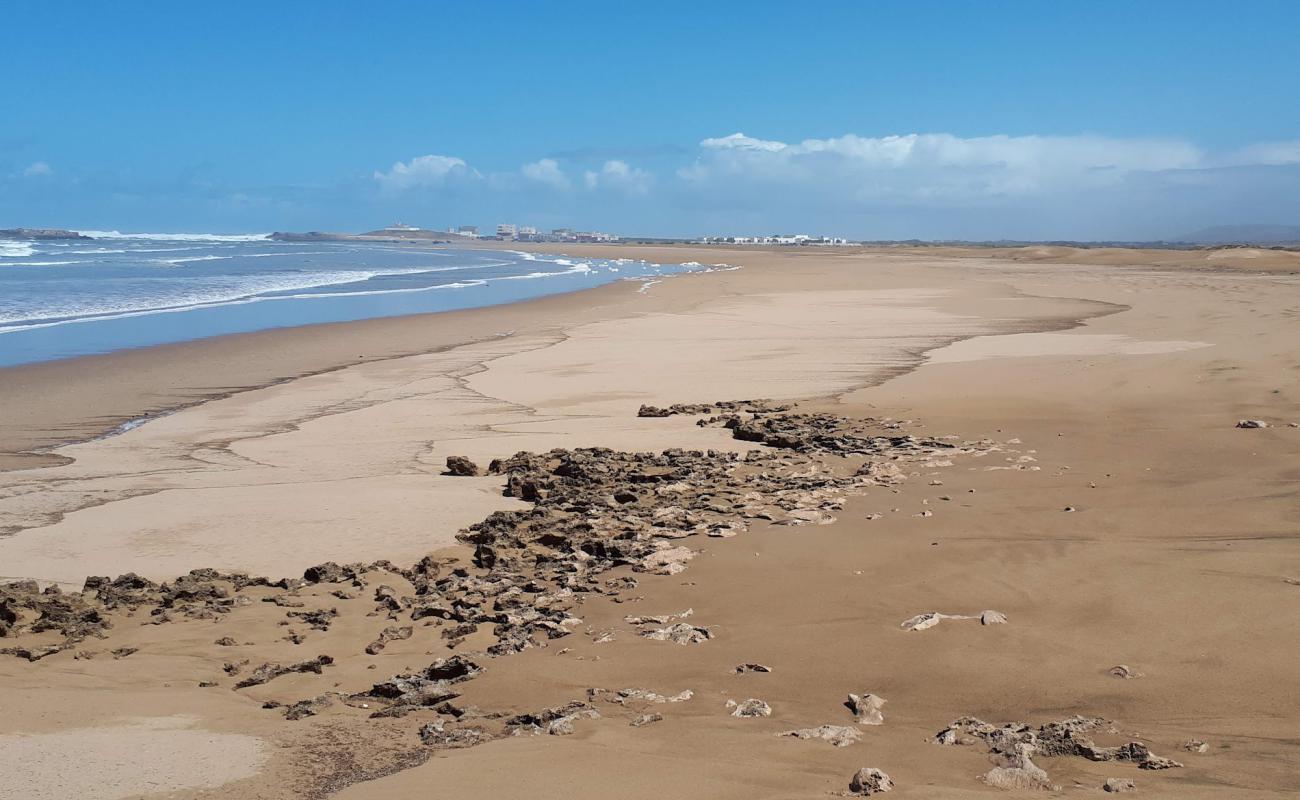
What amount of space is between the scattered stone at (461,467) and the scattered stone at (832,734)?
254 inches

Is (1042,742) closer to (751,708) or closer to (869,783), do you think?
(869,783)

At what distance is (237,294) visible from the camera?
126ft

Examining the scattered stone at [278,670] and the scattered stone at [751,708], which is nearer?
the scattered stone at [751,708]

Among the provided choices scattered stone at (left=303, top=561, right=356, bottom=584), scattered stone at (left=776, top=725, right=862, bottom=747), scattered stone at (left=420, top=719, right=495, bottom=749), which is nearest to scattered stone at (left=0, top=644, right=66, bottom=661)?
scattered stone at (left=303, top=561, right=356, bottom=584)

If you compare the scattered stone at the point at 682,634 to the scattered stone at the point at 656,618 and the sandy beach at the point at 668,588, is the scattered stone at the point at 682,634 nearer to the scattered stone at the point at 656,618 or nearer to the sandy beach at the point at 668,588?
the sandy beach at the point at 668,588

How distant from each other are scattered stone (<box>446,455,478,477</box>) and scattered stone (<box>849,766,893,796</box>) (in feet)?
23.1

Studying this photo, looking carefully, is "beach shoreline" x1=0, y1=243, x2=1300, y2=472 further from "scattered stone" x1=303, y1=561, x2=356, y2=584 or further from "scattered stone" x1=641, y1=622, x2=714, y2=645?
"scattered stone" x1=641, y1=622, x2=714, y2=645

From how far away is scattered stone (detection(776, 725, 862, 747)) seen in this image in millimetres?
4020

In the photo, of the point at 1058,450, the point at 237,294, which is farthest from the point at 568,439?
the point at 237,294

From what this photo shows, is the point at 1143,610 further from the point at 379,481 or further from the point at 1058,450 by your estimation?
the point at 379,481

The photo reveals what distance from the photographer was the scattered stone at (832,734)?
402 cm

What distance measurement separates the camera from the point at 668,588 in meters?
6.26

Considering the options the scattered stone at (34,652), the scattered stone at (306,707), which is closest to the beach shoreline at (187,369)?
the scattered stone at (34,652)

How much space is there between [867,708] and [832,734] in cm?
34
